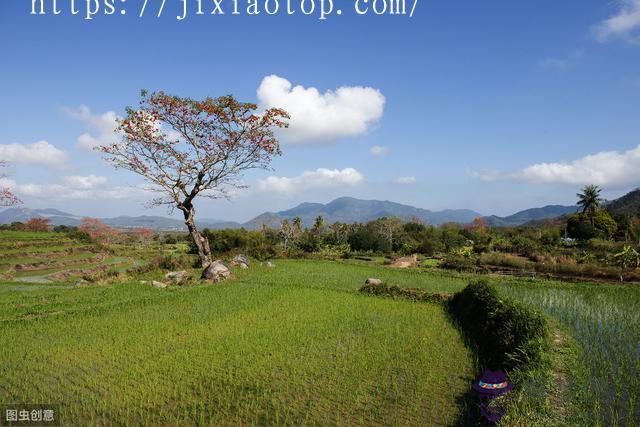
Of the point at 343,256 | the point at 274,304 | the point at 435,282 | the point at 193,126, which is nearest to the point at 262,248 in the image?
the point at 343,256

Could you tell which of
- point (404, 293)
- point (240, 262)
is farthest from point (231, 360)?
point (240, 262)

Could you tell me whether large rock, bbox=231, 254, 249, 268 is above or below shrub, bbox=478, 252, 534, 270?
above

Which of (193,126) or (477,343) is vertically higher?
(193,126)

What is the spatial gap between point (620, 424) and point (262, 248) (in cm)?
2845

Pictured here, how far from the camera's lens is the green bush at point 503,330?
7.66 meters

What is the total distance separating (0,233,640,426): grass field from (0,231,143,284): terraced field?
837 centimetres

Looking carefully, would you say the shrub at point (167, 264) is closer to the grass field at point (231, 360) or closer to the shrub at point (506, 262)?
the grass field at point (231, 360)

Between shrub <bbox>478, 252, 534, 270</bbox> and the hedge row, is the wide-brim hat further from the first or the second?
shrub <bbox>478, 252, 534, 270</bbox>

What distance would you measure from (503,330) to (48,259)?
28.4 meters

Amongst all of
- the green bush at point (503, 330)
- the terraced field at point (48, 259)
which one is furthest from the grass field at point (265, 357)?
the terraced field at point (48, 259)

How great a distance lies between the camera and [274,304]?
1320 cm

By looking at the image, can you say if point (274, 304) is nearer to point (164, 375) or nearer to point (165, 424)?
point (164, 375)

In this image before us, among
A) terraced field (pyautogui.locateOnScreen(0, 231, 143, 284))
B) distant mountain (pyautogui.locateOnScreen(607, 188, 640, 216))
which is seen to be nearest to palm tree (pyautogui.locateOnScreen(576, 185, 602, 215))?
distant mountain (pyautogui.locateOnScreen(607, 188, 640, 216))

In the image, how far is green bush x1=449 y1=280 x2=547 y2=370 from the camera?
7655mm
